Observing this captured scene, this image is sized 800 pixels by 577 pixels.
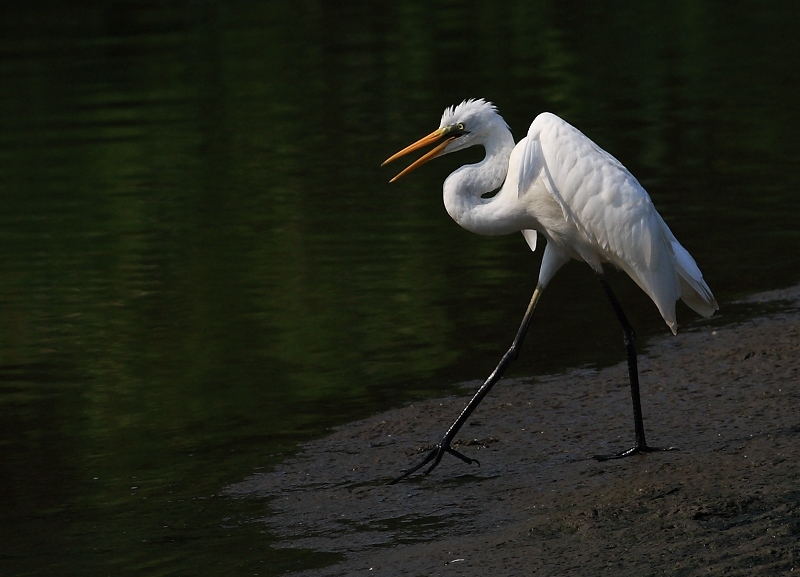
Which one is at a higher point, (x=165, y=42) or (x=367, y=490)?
(x=165, y=42)

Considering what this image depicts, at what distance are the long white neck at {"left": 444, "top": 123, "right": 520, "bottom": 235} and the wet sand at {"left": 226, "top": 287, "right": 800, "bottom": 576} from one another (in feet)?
3.13

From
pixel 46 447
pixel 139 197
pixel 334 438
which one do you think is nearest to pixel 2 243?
pixel 139 197

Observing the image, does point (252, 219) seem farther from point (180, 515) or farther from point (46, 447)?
point (180, 515)

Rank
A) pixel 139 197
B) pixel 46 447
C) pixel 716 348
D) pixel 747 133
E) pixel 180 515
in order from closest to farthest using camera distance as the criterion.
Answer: pixel 180 515
pixel 46 447
pixel 716 348
pixel 139 197
pixel 747 133

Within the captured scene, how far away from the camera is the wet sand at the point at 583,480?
4367 millimetres

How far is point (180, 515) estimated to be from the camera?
5426 millimetres

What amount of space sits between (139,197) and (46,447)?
5.56 metres

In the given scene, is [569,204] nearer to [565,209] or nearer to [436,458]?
[565,209]

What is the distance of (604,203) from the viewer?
218 inches

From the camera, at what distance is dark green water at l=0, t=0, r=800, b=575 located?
604cm

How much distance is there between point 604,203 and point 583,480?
3.72ft

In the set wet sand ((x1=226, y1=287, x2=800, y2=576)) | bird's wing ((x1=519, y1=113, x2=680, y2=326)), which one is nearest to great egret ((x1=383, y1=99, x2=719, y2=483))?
bird's wing ((x1=519, y1=113, x2=680, y2=326))

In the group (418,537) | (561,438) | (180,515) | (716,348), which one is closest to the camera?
(418,537)

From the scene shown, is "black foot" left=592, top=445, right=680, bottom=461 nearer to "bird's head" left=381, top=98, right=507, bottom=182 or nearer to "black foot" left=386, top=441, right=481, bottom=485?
"black foot" left=386, top=441, right=481, bottom=485
